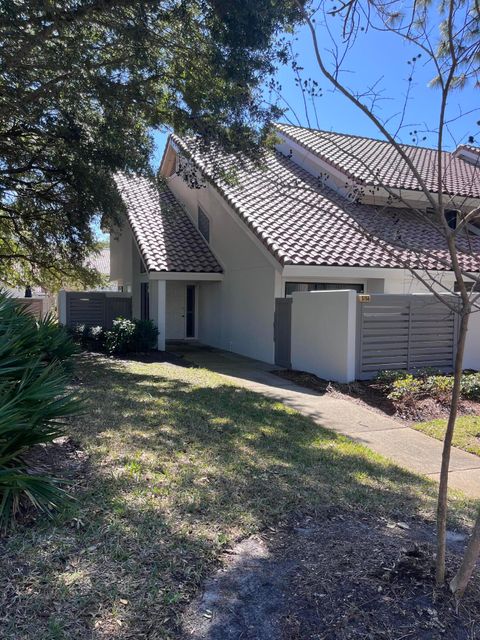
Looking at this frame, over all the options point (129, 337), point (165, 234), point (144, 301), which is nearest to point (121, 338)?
point (129, 337)

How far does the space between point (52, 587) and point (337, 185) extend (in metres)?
15.2

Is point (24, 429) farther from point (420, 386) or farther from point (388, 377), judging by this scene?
point (388, 377)

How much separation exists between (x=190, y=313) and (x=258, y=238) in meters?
→ 7.15

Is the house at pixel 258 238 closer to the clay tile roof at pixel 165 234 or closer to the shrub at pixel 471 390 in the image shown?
the clay tile roof at pixel 165 234

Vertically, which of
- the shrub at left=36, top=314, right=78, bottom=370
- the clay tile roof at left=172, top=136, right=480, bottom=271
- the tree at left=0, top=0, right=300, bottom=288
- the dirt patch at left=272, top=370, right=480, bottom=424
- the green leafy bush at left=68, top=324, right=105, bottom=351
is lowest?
the dirt patch at left=272, top=370, right=480, bottom=424

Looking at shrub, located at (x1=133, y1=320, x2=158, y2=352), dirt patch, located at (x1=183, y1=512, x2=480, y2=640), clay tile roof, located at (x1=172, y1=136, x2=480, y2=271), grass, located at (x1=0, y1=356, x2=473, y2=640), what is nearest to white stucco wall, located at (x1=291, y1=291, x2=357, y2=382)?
clay tile roof, located at (x1=172, y1=136, x2=480, y2=271)

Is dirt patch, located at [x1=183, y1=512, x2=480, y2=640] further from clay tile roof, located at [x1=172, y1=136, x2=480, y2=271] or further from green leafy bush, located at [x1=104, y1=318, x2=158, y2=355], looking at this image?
green leafy bush, located at [x1=104, y1=318, x2=158, y2=355]

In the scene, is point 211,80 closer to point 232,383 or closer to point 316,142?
point 232,383

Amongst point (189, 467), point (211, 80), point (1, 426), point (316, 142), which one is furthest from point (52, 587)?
point (316, 142)

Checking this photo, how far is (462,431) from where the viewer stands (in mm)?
8102

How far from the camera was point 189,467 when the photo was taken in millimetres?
5184

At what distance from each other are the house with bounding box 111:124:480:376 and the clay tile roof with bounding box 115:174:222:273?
45 mm

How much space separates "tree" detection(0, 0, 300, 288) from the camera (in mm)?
8352

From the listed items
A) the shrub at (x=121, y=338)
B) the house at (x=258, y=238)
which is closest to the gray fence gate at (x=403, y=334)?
the house at (x=258, y=238)
